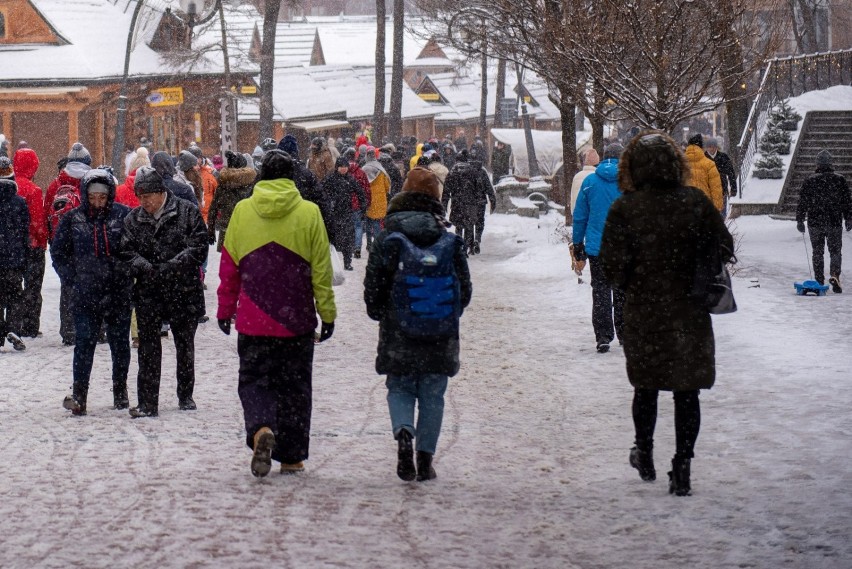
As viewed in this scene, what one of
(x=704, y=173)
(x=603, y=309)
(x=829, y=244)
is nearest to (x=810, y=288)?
(x=829, y=244)

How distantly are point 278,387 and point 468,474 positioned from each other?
1132mm

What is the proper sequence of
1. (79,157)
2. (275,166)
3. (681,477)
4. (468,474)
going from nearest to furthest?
1. (681,477)
2. (275,166)
3. (468,474)
4. (79,157)

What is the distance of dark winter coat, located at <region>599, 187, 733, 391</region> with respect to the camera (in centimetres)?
639

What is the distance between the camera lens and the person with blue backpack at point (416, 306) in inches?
269

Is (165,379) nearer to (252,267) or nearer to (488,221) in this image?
(252,267)

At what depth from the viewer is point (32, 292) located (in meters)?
12.9

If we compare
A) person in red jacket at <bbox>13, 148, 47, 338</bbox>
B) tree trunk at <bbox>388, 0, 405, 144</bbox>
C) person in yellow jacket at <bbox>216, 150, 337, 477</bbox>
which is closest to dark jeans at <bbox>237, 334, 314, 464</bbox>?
person in yellow jacket at <bbox>216, 150, 337, 477</bbox>

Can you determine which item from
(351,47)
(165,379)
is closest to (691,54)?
(165,379)

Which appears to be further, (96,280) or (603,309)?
(603,309)

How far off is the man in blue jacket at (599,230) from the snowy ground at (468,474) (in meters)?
0.28

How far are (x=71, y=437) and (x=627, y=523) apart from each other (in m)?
3.79

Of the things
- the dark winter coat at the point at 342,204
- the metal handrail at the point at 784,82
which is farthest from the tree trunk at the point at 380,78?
the dark winter coat at the point at 342,204

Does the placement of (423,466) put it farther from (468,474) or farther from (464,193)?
(464,193)

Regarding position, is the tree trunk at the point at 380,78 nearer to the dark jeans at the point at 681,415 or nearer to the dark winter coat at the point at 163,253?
the dark winter coat at the point at 163,253
